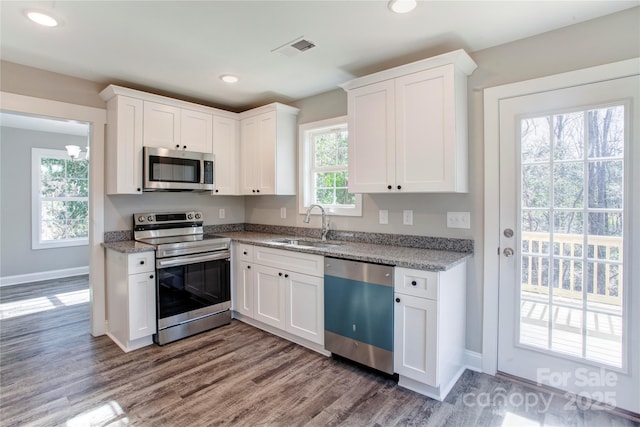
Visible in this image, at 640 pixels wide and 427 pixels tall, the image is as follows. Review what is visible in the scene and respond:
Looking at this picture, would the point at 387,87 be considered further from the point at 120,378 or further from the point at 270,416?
the point at 120,378

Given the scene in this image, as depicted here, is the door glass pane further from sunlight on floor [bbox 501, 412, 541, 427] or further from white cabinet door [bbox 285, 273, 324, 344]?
white cabinet door [bbox 285, 273, 324, 344]

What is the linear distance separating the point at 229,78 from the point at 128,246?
176 cm

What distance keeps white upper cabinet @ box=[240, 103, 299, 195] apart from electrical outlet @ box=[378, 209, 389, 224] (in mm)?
1115

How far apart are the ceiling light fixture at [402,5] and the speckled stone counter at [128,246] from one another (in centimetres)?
258

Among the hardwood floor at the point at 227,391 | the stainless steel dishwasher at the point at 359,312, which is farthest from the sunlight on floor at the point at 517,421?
the stainless steel dishwasher at the point at 359,312

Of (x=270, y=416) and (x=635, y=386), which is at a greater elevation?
(x=635, y=386)

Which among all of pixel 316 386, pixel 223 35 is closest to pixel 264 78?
pixel 223 35

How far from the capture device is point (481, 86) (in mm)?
2443

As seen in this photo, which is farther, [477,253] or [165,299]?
[165,299]

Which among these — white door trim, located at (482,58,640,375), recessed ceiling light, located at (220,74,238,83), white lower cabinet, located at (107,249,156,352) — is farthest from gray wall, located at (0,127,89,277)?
white door trim, located at (482,58,640,375)

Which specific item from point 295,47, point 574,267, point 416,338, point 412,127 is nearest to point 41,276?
point 295,47

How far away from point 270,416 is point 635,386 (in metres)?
2.17

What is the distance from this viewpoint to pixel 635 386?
1957 millimetres

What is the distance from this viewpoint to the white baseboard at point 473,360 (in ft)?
8.16
